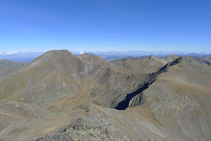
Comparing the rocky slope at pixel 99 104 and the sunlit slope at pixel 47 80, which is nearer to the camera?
the rocky slope at pixel 99 104

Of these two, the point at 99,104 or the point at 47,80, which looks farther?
the point at 47,80

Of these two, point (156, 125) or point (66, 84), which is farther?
point (66, 84)

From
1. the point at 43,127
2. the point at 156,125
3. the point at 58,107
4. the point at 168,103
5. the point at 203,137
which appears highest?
the point at 43,127

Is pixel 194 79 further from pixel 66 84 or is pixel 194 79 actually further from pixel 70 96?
pixel 66 84

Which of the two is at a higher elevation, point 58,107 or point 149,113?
point 149,113

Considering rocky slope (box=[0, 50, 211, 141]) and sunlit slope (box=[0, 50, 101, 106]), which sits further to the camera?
sunlit slope (box=[0, 50, 101, 106])

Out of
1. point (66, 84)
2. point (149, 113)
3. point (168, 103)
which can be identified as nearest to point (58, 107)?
point (66, 84)

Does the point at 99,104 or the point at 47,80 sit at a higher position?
the point at 47,80

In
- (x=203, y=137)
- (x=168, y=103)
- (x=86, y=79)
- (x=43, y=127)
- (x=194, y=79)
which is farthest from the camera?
(x=86, y=79)
